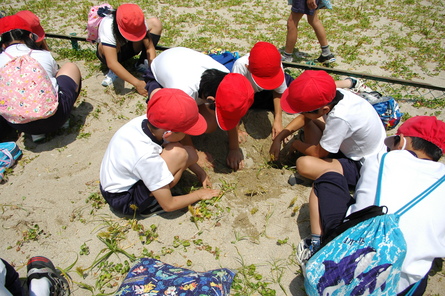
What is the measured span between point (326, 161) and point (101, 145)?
6.67ft

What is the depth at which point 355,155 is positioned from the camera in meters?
2.69

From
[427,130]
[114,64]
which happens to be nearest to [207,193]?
[427,130]

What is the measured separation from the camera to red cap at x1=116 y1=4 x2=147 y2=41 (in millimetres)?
3486

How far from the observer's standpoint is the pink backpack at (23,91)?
110 inches

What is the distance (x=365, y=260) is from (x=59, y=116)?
109 inches

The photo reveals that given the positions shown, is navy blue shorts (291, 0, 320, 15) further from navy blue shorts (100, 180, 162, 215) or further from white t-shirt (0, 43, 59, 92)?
navy blue shorts (100, 180, 162, 215)

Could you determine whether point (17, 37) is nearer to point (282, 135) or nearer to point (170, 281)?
point (282, 135)

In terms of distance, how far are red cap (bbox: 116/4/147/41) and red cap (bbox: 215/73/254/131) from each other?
63.8 inches

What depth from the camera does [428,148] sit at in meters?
2.01

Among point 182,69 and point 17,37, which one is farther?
point 17,37

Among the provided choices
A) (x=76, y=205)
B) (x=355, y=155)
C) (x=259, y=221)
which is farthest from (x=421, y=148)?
(x=76, y=205)

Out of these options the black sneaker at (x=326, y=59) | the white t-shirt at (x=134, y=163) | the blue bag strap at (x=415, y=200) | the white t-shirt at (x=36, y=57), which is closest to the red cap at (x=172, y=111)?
the white t-shirt at (x=134, y=163)

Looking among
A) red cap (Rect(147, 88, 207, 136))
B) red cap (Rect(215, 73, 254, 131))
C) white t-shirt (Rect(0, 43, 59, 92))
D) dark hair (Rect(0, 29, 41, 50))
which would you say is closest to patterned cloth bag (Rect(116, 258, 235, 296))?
red cap (Rect(147, 88, 207, 136))

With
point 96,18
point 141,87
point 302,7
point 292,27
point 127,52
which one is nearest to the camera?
point 141,87
